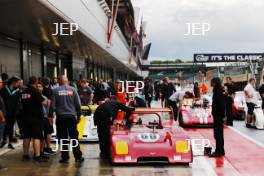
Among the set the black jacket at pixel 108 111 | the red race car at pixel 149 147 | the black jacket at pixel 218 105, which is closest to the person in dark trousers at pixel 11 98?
the black jacket at pixel 108 111

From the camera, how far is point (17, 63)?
1870cm

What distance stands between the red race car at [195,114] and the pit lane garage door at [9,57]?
5.84 metres

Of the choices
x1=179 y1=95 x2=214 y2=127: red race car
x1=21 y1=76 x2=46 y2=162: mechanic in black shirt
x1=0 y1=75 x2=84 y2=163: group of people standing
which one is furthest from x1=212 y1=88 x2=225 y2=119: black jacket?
x1=179 y1=95 x2=214 y2=127: red race car

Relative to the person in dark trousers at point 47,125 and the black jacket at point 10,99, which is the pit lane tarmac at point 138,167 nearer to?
the person in dark trousers at point 47,125

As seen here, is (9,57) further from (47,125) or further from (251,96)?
(251,96)

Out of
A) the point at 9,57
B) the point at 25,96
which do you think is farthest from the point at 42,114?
the point at 9,57

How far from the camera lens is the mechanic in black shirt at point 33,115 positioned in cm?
1040

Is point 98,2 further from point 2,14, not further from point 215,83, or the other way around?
point 215,83

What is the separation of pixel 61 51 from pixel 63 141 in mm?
16500

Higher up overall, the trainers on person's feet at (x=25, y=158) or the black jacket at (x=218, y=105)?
the black jacket at (x=218, y=105)

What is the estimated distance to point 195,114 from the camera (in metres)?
18.0

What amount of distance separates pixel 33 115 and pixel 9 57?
7593 mm

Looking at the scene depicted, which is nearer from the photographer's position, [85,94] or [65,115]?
[65,115]

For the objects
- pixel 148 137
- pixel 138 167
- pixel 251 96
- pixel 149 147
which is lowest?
pixel 138 167
